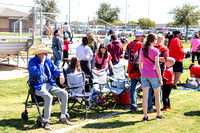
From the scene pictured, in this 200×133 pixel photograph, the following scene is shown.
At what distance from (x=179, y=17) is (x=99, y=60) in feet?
129

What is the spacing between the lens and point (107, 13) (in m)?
38.5

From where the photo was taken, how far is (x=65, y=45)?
1296cm

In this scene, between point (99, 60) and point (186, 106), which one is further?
point (99, 60)

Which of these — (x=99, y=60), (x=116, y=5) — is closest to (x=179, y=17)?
(x=116, y=5)

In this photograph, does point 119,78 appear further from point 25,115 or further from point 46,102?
point 25,115

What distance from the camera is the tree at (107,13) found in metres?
37.8

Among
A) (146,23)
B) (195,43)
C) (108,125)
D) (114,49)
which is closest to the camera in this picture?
(108,125)

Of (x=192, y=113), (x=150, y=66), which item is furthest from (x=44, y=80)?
(x=192, y=113)

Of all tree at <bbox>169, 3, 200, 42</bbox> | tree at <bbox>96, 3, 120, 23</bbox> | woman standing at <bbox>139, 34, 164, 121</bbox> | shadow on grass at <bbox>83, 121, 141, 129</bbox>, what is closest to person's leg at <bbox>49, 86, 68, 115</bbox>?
shadow on grass at <bbox>83, 121, 141, 129</bbox>

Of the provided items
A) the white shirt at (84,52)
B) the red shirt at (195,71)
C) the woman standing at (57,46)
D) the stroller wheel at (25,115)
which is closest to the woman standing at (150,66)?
the stroller wheel at (25,115)

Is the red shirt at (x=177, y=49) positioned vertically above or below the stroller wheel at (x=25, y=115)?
above

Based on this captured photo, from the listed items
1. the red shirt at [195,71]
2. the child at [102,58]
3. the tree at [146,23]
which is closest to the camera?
the child at [102,58]

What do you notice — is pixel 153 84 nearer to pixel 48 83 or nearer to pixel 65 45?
pixel 48 83

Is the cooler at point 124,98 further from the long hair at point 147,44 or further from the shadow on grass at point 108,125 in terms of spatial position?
the long hair at point 147,44
